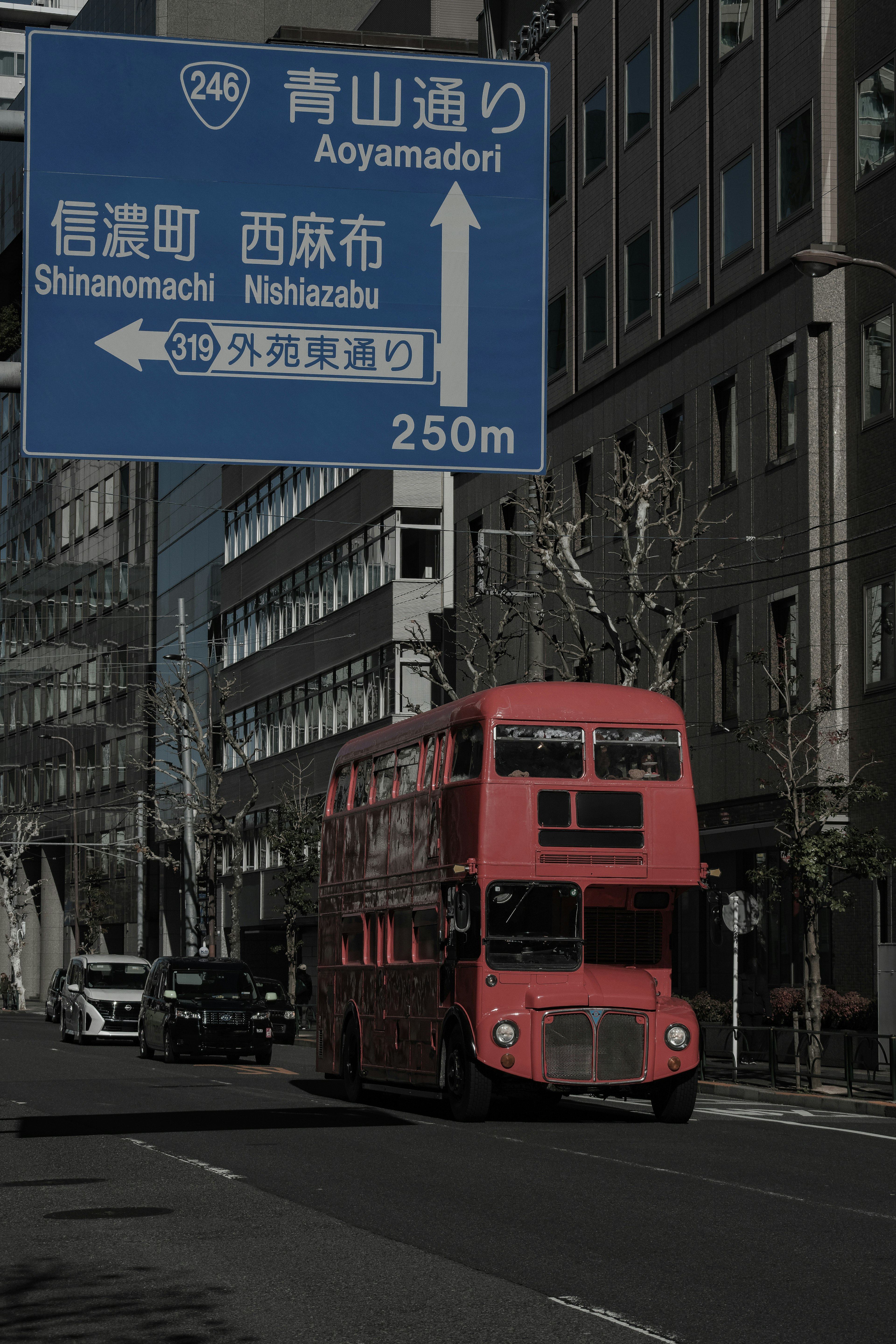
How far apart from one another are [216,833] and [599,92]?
76.0 feet

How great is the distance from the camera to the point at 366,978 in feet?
87.1

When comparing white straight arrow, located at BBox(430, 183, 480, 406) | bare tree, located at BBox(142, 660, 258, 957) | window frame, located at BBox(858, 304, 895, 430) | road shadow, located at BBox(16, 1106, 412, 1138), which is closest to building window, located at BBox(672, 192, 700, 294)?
window frame, located at BBox(858, 304, 895, 430)

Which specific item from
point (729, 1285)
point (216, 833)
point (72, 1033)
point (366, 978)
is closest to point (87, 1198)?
point (729, 1285)

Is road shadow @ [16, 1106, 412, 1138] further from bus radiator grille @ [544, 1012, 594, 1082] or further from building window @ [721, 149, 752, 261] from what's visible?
building window @ [721, 149, 752, 261]

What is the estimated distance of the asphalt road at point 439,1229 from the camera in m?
9.51

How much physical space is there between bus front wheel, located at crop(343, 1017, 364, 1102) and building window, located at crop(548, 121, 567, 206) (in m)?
26.7

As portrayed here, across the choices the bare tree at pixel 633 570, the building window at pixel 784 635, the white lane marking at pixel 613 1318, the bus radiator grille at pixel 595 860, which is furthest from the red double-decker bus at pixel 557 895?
the building window at pixel 784 635

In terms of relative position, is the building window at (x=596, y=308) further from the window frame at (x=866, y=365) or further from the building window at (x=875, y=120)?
the window frame at (x=866, y=365)

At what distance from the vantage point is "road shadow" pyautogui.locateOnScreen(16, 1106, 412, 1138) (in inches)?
823

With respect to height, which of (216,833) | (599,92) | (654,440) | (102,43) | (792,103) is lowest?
(216,833)

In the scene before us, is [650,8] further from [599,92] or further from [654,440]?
[654,440]

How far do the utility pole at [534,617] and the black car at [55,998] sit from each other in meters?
15.8

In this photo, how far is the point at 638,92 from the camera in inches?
1778

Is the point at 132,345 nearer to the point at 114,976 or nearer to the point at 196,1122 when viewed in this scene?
the point at 196,1122
